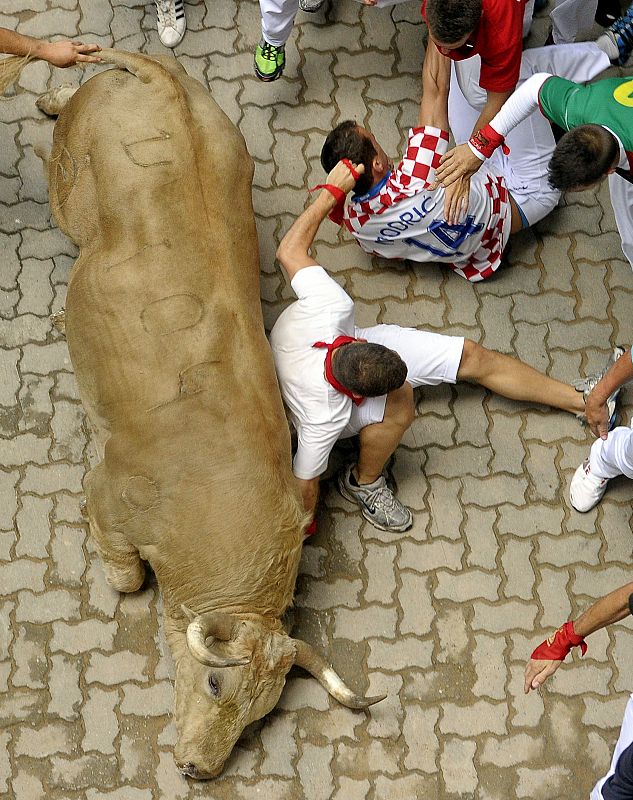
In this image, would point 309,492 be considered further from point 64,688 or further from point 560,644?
point 64,688

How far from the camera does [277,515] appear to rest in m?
4.75

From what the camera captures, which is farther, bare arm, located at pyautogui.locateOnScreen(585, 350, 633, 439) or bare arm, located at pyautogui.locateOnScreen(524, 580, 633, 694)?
bare arm, located at pyautogui.locateOnScreen(585, 350, 633, 439)

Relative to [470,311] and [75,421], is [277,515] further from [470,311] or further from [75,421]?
[470,311]

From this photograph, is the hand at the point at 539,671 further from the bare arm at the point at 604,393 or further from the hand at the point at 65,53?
the hand at the point at 65,53

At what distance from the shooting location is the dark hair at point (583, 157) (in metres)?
4.73

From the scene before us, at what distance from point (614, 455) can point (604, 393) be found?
35 centimetres

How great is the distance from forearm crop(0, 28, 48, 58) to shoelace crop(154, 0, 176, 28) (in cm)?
123

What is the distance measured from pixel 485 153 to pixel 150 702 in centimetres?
354

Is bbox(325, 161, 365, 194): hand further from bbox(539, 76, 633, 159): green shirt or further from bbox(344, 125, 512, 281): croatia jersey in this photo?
bbox(539, 76, 633, 159): green shirt


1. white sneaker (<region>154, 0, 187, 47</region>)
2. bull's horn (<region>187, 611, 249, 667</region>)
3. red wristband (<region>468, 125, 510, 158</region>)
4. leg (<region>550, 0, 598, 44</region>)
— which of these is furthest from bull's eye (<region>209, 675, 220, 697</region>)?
leg (<region>550, 0, 598, 44</region>)

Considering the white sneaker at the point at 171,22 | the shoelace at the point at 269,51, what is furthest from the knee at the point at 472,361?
the white sneaker at the point at 171,22

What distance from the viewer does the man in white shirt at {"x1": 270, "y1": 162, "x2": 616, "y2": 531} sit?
4867 millimetres

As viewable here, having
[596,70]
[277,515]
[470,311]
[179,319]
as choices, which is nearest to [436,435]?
[470,311]

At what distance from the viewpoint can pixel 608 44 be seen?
20.7 ft
